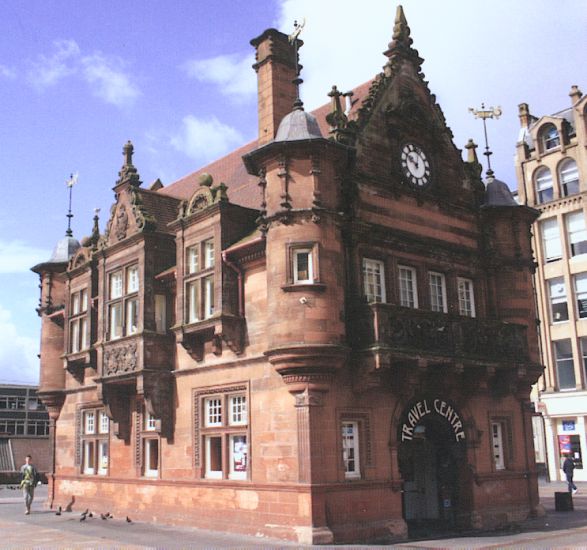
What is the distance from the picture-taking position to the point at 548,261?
157 feet

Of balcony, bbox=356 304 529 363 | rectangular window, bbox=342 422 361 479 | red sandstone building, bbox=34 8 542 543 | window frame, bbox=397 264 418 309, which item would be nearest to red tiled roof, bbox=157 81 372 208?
red sandstone building, bbox=34 8 542 543

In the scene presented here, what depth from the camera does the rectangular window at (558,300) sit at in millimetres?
46719

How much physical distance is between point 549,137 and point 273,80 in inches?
1142

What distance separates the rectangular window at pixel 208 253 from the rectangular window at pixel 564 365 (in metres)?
29.7

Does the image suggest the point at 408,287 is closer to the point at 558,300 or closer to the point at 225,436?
the point at 225,436

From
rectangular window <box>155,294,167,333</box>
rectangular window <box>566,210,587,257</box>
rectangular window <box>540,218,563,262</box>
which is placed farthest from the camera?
rectangular window <box>540,218,563,262</box>

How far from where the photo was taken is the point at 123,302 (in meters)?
26.6

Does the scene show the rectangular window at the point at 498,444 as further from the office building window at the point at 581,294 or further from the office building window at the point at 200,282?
the office building window at the point at 581,294

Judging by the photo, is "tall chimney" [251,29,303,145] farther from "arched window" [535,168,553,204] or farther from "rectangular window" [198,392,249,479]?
"arched window" [535,168,553,204]

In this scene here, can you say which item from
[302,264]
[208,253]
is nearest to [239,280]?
[208,253]

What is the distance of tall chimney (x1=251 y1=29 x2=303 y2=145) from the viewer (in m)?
25.5

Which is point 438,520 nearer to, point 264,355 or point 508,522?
point 508,522

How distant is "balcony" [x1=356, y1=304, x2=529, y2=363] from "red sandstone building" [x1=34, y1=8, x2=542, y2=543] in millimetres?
62

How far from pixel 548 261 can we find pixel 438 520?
92.3 ft
